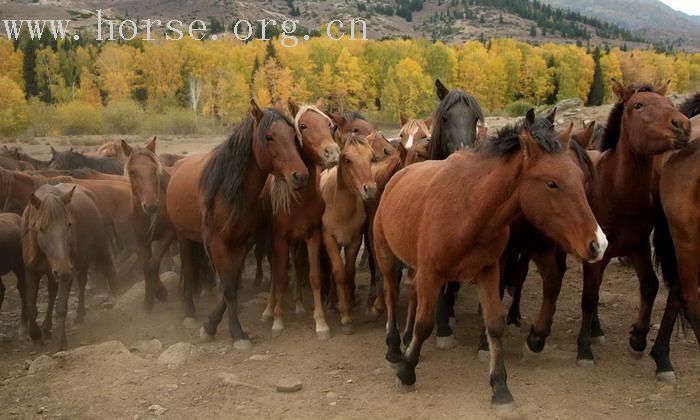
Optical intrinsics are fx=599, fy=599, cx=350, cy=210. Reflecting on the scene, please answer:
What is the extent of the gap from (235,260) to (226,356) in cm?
112

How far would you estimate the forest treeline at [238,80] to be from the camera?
4728 centimetres

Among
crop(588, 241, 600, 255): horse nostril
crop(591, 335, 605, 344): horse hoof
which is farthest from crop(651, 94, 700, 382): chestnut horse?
crop(588, 241, 600, 255): horse nostril

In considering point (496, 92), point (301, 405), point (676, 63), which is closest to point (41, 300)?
point (301, 405)

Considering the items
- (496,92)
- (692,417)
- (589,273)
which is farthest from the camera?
(496,92)

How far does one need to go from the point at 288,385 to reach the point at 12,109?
4531 centimetres

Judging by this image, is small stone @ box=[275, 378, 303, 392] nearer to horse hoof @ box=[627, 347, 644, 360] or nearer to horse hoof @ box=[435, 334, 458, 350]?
horse hoof @ box=[435, 334, 458, 350]

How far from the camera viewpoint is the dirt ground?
4691 millimetres

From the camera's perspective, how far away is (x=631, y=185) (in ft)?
17.0

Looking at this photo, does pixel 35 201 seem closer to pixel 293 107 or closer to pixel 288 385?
pixel 293 107

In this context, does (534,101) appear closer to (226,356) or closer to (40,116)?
(40,116)

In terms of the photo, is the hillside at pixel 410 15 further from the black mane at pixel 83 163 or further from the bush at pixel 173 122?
the black mane at pixel 83 163

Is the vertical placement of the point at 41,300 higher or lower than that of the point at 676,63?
lower

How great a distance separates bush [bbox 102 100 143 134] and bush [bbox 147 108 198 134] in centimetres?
106

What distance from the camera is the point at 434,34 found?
16475cm
